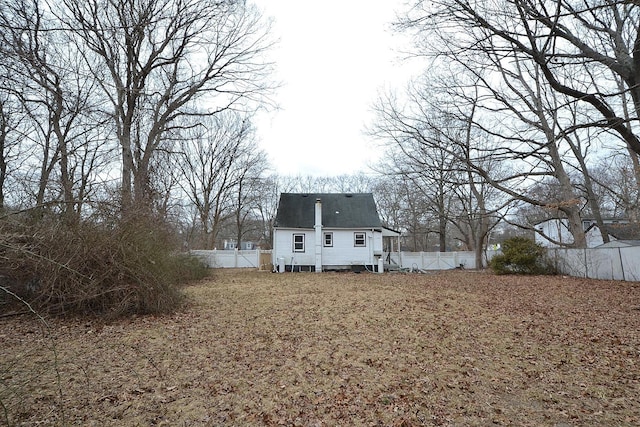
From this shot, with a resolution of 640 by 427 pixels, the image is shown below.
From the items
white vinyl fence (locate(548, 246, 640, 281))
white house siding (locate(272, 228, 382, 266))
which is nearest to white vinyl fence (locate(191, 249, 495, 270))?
white house siding (locate(272, 228, 382, 266))

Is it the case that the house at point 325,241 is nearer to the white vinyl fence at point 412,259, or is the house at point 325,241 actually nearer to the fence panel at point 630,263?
the white vinyl fence at point 412,259

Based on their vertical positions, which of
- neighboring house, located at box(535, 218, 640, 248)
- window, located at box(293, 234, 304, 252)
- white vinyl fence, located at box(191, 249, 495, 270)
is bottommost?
white vinyl fence, located at box(191, 249, 495, 270)

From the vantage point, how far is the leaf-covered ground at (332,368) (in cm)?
320

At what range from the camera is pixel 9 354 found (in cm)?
489

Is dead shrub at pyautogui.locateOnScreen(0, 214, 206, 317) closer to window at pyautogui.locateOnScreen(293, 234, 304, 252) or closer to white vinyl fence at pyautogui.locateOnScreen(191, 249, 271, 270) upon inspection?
window at pyautogui.locateOnScreen(293, 234, 304, 252)

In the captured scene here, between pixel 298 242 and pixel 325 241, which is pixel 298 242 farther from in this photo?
pixel 325 241

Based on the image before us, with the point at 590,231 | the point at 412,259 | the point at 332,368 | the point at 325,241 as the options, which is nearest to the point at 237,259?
the point at 325,241

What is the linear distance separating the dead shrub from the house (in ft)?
43.1

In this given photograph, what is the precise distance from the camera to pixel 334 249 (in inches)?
833

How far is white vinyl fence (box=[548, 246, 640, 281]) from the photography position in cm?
1239

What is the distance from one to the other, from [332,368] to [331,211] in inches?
712

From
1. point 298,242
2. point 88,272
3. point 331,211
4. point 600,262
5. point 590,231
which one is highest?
point 331,211

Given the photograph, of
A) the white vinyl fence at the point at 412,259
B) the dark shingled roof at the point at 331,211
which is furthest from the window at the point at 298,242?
the white vinyl fence at the point at 412,259

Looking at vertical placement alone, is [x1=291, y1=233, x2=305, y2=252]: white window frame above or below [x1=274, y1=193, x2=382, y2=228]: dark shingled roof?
below
